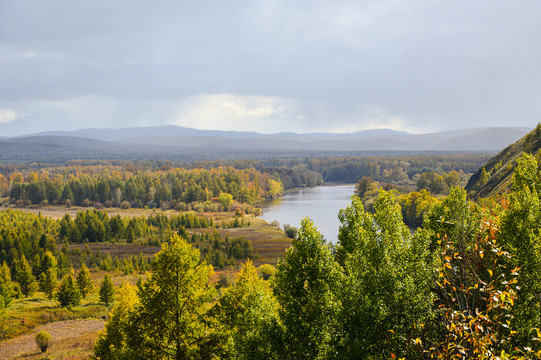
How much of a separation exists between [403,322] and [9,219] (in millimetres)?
129212

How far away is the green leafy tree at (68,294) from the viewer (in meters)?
54.3

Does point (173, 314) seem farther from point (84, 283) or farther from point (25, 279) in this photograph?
point (25, 279)

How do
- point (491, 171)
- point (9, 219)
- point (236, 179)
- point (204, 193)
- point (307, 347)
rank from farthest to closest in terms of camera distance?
1. point (236, 179)
2. point (204, 193)
3. point (9, 219)
4. point (491, 171)
5. point (307, 347)

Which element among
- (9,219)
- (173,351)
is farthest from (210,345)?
(9,219)

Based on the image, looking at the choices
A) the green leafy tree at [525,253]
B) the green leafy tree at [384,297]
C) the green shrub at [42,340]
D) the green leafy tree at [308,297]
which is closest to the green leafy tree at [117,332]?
the green leafy tree at [308,297]

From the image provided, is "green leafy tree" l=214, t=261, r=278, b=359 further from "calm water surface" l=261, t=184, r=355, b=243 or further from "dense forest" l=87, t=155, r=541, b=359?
"calm water surface" l=261, t=184, r=355, b=243

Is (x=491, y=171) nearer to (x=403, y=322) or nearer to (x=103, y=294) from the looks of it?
(x=103, y=294)

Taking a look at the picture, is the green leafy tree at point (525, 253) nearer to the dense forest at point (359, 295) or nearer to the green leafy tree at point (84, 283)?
the dense forest at point (359, 295)

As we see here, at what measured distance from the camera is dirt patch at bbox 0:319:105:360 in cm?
3865

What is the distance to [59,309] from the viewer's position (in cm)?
5369

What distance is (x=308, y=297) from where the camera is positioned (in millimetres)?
13898

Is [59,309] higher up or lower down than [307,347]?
lower down

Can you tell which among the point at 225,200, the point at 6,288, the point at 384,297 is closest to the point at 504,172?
the point at 384,297

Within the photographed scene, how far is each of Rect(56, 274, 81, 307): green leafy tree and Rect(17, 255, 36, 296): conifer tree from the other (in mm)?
9636
